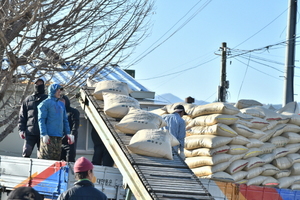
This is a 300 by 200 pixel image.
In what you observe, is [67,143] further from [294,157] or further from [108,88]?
[294,157]

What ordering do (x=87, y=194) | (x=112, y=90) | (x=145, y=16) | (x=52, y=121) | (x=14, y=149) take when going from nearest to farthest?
(x=87, y=194)
(x=52, y=121)
(x=112, y=90)
(x=145, y=16)
(x=14, y=149)

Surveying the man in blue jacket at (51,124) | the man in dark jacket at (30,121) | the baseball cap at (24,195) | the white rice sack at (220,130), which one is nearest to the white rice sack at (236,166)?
the white rice sack at (220,130)

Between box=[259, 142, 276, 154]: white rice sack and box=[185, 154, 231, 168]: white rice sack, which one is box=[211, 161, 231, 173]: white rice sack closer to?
box=[185, 154, 231, 168]: white rice sack

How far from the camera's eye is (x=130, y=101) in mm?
8320

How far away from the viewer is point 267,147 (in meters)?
9.95

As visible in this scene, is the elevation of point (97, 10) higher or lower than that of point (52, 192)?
higher

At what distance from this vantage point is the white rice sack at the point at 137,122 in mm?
7332

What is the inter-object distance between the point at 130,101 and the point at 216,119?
1845 mm

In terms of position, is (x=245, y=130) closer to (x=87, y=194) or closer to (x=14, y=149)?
(x=87, y=194)

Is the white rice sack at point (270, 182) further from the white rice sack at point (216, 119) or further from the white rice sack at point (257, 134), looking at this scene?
the white rice sack at point (216, 119)

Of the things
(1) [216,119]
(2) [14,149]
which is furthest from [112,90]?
(2) [14,149]

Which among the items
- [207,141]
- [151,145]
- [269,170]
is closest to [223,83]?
[269,170]

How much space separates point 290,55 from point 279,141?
25.2ft

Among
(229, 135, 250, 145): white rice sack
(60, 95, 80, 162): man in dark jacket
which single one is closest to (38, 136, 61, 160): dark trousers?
(60, 95, 80, 162): man in dark jacket
